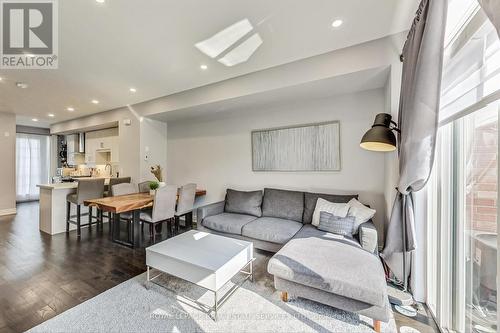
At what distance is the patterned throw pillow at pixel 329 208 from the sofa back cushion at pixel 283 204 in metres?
0.31

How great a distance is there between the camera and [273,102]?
3.61m

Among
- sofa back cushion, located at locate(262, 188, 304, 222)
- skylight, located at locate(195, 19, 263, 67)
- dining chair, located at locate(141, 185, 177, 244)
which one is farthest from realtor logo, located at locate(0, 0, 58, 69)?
sofa back cushion, located at locate(262, 188, 304, 222)

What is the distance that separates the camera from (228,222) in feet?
10.3

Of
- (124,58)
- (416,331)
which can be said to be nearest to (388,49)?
(416,331)

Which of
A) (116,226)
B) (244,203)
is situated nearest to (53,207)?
(116,226)

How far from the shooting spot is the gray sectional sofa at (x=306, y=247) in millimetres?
1583

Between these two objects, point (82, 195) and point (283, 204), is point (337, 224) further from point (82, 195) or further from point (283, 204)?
point (82, 195)

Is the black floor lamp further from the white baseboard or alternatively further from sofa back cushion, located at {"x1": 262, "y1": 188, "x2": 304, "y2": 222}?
the white baseboard

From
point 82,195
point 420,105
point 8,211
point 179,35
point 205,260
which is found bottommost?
point 8,211

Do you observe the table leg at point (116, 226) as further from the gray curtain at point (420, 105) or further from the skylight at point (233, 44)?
the gray curtain at point (420, 105)

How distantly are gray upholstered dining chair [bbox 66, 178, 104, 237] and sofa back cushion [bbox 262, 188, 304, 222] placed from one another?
3324 millimetres

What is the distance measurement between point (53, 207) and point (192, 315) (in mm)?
3849

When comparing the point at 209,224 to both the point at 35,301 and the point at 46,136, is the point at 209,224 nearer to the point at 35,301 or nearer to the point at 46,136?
the point at 35,301

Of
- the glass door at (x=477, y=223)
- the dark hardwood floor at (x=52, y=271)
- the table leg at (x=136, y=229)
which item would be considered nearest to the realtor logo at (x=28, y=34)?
the table leg at (x=136, y=229)
